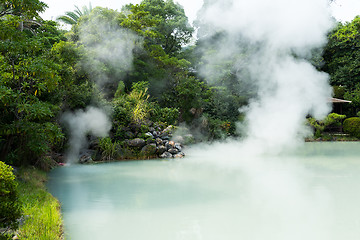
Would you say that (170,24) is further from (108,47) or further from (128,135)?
(128,135)

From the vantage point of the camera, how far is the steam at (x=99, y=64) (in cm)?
1108

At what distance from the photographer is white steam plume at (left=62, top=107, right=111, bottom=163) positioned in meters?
10.9

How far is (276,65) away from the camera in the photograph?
1558 centimetres

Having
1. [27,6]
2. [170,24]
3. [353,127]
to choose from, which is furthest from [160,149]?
[353,127]

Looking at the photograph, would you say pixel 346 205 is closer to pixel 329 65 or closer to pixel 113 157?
pixel 113 157

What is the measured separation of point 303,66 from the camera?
51.8 feet

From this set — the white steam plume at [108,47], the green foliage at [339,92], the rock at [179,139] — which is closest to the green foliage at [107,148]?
the rock at [179,139]

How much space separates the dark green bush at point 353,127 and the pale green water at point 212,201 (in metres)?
10.4

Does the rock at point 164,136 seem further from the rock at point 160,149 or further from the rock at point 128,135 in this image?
the rock at point 128,135

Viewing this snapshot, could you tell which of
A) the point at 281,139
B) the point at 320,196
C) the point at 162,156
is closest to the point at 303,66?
the point at 281,139

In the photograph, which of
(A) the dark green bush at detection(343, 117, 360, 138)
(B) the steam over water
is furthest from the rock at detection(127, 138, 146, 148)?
(A) the dark green bush at detection(343, 117, 360, 138)

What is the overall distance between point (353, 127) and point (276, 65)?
23.4ft

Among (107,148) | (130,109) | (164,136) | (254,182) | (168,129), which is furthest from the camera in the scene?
(168,129)

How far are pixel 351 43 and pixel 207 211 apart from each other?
2265cm
